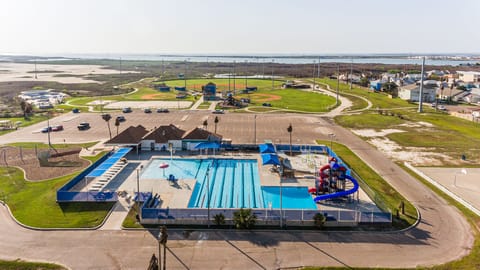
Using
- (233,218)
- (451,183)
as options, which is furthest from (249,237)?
(451,183)

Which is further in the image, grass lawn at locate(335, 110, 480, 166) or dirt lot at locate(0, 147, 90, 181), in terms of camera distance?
grass lawn at locate(335, 110, 480, 166)

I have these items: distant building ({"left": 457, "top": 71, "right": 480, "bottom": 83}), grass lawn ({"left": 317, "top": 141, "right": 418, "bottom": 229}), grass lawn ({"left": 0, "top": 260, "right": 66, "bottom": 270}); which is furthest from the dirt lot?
distant building ({"left": 457, "top": 71, "right": 480, "bottom": 83})

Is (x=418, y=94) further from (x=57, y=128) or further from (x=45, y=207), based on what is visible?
(x=45, y=207)

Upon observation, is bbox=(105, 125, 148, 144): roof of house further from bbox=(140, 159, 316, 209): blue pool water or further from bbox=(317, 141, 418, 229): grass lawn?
bbox=(317, 141, 418, 229): grass lawn

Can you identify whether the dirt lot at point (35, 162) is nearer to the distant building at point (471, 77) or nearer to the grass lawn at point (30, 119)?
the grass lawn at point (30, 119)

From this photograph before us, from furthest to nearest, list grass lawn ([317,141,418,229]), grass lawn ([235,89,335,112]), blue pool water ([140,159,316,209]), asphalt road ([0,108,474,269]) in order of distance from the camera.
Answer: grass lawn ([235,89,335,112]) < blue pool water ([140,159,316,209]) < grass lawn ([317,141,418,229]) < asphalt road ([0,108,474,269])
